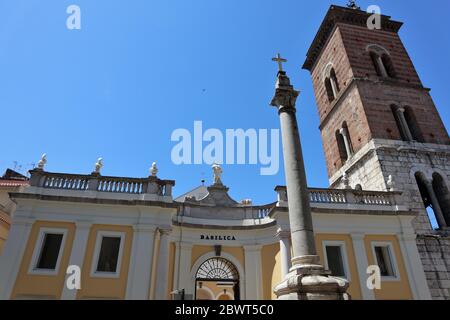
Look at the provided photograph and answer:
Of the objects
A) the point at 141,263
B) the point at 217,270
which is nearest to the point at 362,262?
the point at 217,270

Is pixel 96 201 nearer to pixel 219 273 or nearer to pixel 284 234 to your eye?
pixel 219 273

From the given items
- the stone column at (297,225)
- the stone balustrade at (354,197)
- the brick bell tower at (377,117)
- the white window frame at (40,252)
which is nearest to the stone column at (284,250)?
the stone balustrade at (354,197)

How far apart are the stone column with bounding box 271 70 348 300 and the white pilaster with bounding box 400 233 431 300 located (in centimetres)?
1124

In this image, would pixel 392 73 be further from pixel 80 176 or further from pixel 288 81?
pixel 80 176

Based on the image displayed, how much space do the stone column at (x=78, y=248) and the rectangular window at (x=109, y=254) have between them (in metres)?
0.77

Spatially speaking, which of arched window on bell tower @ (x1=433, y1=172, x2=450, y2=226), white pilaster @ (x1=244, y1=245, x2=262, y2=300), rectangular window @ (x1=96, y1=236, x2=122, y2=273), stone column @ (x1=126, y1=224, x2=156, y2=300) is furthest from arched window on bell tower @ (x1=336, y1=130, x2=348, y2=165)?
rectangular window @ (x1=96, y1=236, x2=122, y2=273)

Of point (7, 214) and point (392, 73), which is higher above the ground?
point (392, 73)

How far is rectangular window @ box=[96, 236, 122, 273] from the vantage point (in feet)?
47.4

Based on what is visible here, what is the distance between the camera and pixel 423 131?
22.7m

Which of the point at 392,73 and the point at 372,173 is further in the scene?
the point at 392,73
